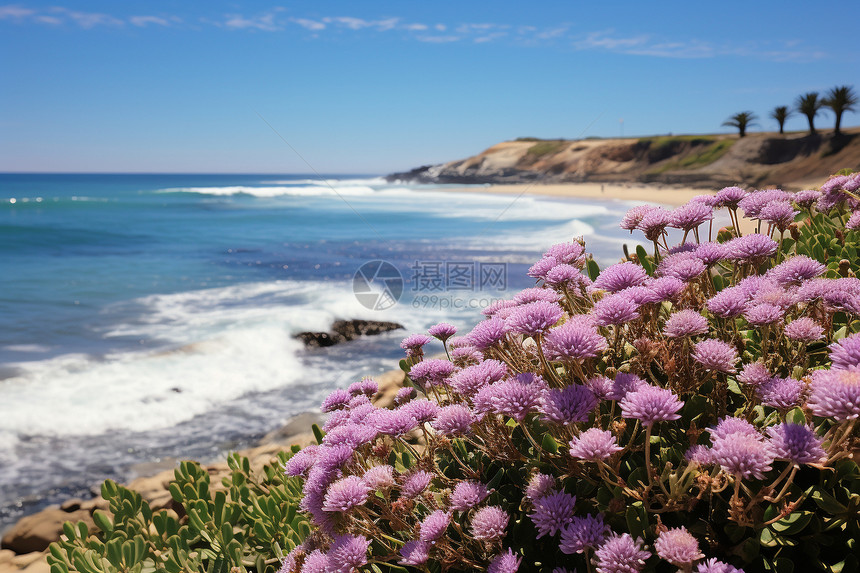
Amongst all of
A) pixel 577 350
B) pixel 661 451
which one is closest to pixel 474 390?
pixel 577 350

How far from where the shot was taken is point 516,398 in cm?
189

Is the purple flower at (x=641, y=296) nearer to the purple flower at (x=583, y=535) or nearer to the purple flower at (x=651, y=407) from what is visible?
the purple flower at (x=651, y=407)

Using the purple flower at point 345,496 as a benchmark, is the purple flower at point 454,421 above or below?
above

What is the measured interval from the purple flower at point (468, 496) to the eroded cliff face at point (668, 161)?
119 feet

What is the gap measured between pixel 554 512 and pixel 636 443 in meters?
0.46

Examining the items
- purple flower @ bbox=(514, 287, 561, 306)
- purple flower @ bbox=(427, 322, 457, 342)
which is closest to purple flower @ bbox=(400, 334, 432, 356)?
purple flower @ bbox=(427, 322, 457, 342)

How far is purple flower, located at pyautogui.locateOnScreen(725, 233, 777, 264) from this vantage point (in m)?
2.45

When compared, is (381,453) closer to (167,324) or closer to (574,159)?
(167,324)

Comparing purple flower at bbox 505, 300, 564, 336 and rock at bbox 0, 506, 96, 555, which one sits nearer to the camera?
purple flower at bbox 505, 300, 564, 336

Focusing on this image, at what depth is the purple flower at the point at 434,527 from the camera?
197 cm

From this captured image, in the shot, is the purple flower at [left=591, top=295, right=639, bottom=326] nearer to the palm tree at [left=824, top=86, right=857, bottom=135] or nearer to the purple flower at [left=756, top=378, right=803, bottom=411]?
the purple flower at [left=756, top=378, right=803, bottom=411]

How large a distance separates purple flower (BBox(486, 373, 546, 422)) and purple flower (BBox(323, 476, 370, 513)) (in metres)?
0.56

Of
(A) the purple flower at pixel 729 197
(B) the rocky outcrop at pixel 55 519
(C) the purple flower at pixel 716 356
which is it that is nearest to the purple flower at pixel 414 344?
(C) the purple flower at pixel 716 356

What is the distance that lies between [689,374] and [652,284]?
1.14ft
